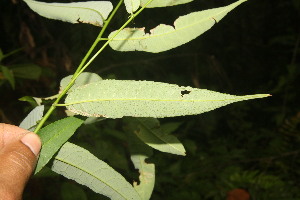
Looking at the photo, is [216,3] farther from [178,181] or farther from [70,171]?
[70,171]

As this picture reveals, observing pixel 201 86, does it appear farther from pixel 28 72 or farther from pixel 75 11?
pixel 75 11

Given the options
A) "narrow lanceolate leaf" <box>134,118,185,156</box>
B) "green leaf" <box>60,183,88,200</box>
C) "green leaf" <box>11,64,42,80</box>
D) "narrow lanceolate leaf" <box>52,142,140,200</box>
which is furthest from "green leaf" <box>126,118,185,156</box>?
"green leaf" <box>11,64,42,80</box>

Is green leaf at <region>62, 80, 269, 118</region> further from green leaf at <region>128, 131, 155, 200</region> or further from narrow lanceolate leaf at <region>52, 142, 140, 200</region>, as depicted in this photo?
green leaf at <region>128, 131, 155, 200</region>

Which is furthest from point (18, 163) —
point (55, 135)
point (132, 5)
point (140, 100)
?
point (132, 5)

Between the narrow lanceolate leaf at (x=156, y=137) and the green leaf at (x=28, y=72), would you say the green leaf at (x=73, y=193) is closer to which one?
the narrow lanceolate leaf at (x=156, y=137)

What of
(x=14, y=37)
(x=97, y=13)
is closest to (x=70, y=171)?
(x=97, y=13)

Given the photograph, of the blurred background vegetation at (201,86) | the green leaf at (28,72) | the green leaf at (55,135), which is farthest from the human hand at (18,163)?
the green leaf at (28,72)

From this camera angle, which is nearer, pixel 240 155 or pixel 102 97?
pixel 102 97
